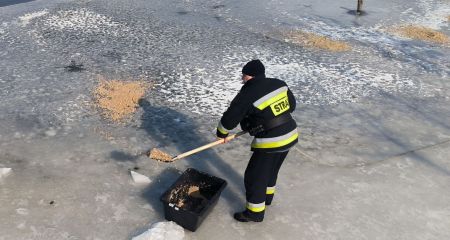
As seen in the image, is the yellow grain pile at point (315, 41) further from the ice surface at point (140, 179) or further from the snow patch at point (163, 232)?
the snow patch at point (163, 232)

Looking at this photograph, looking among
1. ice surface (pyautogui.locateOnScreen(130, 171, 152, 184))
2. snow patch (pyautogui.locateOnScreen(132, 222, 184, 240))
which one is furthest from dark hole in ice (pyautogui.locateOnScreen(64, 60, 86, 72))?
snow patch (pyautogui.locateOnScreen(132, 222, 184, 240))

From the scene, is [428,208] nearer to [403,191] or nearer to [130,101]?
[403,191]

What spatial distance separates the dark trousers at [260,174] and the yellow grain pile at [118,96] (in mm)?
2634

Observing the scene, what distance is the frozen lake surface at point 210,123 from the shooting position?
412cm

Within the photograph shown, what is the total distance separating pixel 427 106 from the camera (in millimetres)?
6547

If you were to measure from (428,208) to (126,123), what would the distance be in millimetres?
3898

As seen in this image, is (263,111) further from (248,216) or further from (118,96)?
(118,96)

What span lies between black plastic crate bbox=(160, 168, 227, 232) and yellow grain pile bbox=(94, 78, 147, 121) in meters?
2.04

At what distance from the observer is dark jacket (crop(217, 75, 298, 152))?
3.58 m

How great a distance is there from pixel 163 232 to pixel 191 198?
0.55 metres

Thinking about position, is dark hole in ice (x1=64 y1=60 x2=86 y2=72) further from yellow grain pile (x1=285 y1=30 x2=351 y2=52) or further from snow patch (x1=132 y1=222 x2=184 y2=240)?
yellow grain pile (x1=285 y1=30 x2=351 y2=52)

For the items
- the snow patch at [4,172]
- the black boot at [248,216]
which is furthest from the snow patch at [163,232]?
the snow patch at [4,172]

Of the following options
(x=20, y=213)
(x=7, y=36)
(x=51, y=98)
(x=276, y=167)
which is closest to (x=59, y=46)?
(x=7, y=36)

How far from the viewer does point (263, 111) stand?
3.61 m
